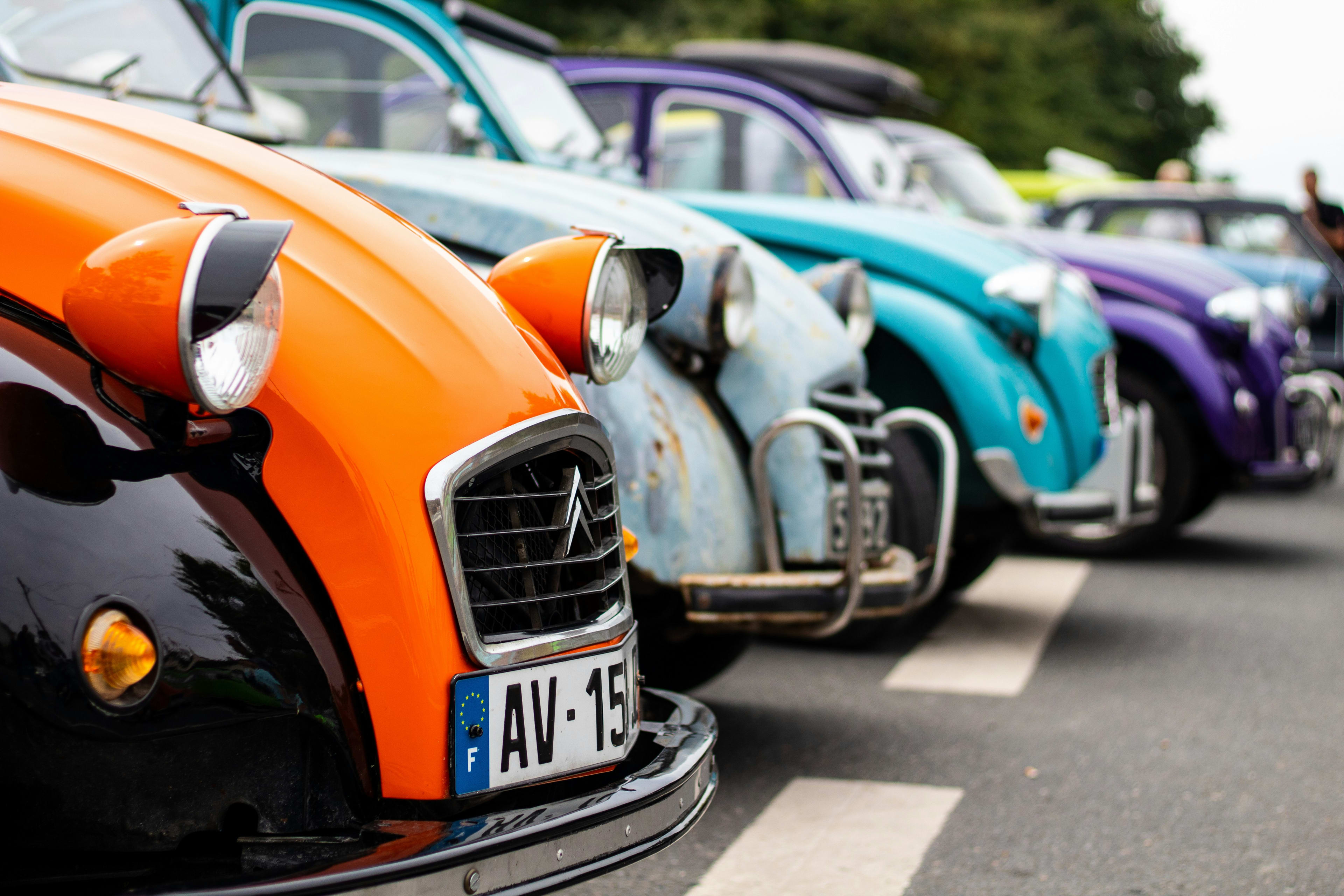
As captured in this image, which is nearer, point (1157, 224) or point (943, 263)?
point (943, 263)

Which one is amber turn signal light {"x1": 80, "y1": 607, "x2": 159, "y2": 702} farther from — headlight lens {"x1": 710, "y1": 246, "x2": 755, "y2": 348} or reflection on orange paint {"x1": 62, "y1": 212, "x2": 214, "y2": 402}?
headlight lens {"x1": 710, "y1": 246, "x2": 755, "y2": 348}

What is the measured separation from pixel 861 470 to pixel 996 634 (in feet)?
6.50

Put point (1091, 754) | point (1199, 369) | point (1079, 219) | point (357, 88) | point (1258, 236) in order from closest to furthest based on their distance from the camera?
point (1091, 754) < point (357, 88) < point (1199, 369) < point (1079, 219) < point (1258, 236)

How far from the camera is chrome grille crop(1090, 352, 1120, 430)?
5043 millimetres

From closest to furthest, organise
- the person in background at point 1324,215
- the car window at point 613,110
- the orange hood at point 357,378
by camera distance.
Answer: the orange hood at point 357,378, the car window at point 613,110, the person in background at point 1324,215

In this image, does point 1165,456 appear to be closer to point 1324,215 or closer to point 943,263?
point 943,263

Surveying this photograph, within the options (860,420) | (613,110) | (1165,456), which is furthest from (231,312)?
(1165,456)

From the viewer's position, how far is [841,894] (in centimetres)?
278

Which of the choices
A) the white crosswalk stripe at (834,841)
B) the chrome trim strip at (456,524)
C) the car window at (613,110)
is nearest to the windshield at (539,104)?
the car window at (613,110)

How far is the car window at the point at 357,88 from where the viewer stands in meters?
4.60

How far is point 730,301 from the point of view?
3145 mm

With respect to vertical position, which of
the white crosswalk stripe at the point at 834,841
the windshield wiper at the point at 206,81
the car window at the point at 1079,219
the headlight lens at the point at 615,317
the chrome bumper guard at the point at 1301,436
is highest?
the windshield wiper at the point at 206,81

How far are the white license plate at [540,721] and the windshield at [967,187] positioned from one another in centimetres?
636

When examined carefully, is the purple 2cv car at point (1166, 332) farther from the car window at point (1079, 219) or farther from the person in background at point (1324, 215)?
the person in background at point (1324, 215)
